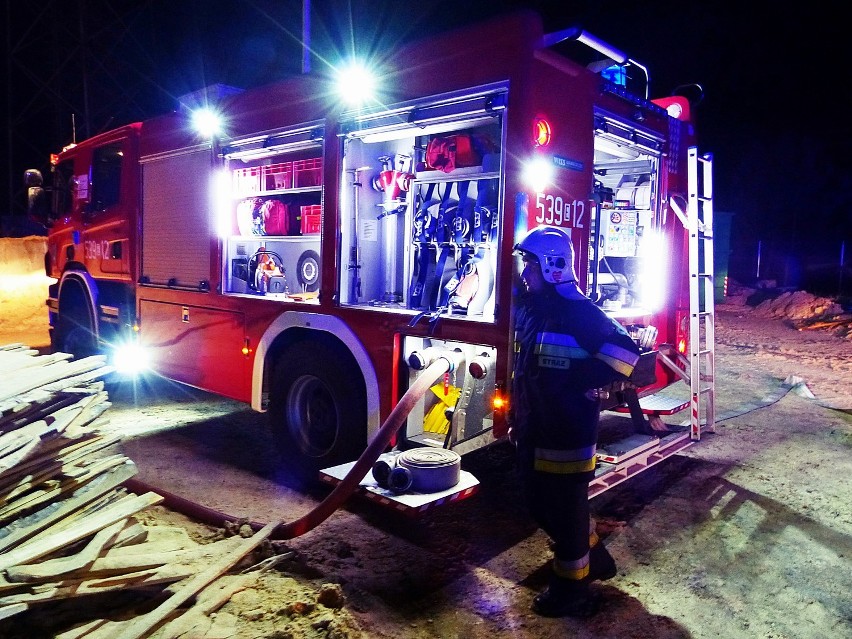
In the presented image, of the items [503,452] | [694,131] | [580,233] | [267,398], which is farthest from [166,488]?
[694,131]

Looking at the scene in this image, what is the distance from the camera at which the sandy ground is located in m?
2.85

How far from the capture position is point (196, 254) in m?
5.45

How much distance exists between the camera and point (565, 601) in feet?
9.57

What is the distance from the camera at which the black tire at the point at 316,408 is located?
14.0 ft

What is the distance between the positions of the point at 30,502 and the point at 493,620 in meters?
2.20

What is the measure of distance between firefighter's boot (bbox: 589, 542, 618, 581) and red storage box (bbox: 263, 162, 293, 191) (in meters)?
3.35

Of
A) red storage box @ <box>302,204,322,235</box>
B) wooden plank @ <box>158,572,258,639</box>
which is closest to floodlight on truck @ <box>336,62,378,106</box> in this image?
red storage box @ <box>302,204,322,235</box>

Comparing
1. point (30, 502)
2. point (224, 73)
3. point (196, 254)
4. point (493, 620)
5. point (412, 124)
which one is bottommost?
point (493, 620)

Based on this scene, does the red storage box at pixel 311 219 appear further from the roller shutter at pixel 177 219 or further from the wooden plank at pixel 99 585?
the wooden plank at pixel 99 585

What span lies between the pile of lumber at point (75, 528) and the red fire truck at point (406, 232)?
1310 mm

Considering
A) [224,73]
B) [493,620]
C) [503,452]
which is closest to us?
[493,620]

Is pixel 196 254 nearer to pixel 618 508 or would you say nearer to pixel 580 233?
pixel 580 233

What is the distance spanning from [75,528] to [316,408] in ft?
6.40

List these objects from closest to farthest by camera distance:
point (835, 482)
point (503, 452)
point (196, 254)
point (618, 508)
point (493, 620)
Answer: point (493, 620)
point (618, 508)
point (835, 482)
point (503, 452)
point (196, 254)
